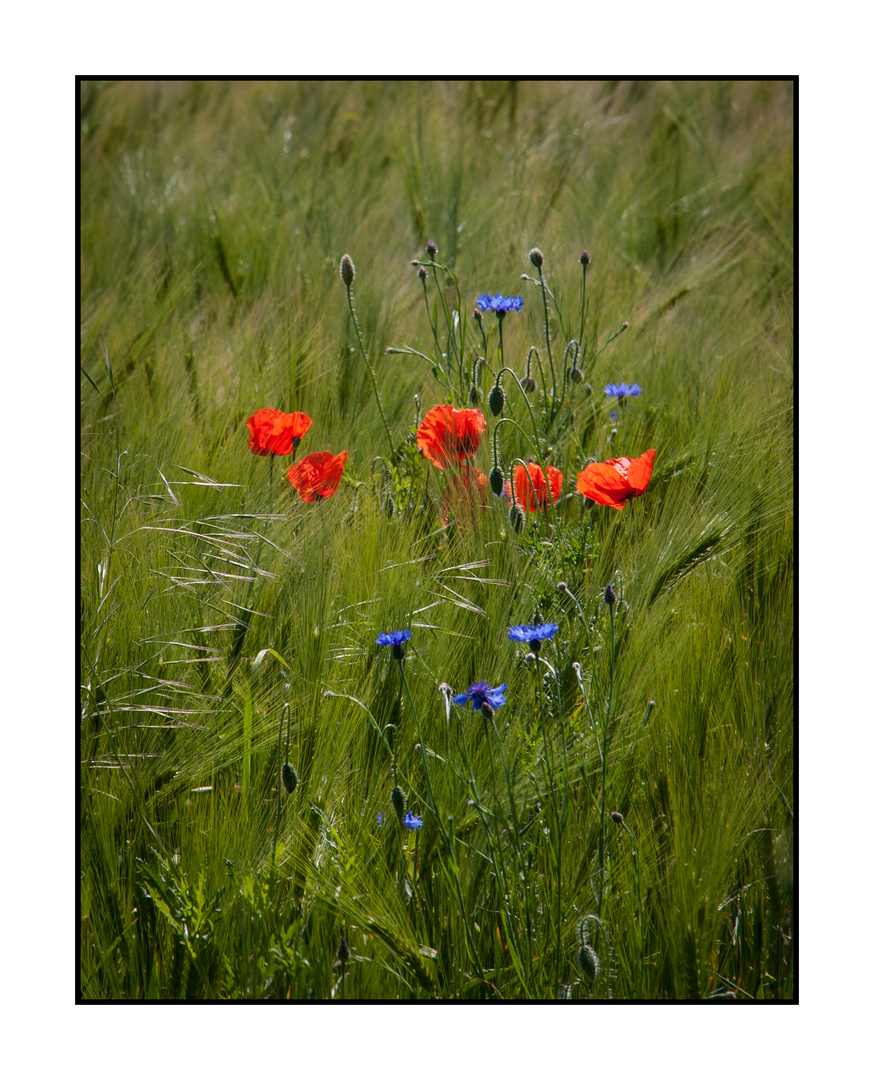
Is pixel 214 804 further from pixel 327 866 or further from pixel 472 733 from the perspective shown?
pixel 472 733

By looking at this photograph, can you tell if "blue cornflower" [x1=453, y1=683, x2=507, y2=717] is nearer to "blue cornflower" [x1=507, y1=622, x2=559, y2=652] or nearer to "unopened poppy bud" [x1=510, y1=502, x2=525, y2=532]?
"blue cornflower" [x1=507, y1=622, x2=559, y2=652]

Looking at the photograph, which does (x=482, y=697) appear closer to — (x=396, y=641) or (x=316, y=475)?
(x=396, y=641)

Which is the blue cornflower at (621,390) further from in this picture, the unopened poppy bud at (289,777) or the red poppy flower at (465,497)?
the unopened poppy bud at (289,777)

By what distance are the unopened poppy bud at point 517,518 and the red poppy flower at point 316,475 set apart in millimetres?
254

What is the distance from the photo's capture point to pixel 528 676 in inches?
39.2

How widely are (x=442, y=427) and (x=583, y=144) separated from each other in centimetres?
144

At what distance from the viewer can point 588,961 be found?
2.69ft

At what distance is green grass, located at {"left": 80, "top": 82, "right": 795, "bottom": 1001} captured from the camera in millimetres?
884

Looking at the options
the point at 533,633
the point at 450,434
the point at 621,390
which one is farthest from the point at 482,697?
the point at 621,390

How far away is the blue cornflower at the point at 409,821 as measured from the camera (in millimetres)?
901

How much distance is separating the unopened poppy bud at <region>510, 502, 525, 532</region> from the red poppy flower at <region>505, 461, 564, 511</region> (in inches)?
2.8

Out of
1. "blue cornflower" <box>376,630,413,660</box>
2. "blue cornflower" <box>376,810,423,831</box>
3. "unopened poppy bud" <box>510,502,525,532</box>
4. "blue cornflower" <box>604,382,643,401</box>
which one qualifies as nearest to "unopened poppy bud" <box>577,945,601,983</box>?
"blue cornflower" <box>376,810,423,831</box>

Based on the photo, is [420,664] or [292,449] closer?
[420,664]

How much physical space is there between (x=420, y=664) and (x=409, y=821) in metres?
0.18
